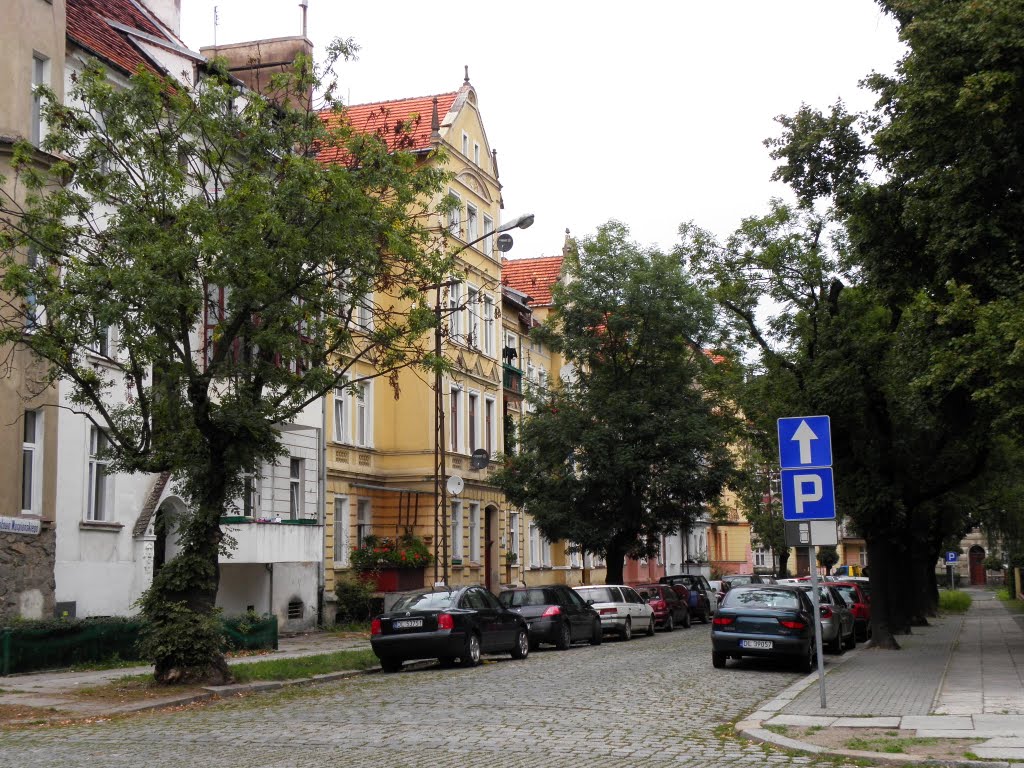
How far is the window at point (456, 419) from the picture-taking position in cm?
4259

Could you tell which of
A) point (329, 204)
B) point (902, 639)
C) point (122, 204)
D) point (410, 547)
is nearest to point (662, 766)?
point (329, 204)

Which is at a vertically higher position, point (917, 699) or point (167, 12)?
point (167, 12)

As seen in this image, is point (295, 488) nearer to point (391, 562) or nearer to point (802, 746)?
point (391, 562)

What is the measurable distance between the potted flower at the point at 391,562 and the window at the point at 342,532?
32 cm

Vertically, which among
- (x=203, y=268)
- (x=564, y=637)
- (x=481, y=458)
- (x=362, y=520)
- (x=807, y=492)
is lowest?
(x=564, y=637)

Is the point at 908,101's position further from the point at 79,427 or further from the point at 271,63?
the point at 271,63

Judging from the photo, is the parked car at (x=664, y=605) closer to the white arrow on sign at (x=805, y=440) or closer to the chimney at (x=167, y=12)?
the chimney at (x=167, y=12)

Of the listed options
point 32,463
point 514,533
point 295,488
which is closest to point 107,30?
point 32,463

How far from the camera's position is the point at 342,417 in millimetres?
37625

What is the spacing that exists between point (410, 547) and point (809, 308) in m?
15.8

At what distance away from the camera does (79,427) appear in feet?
79.3

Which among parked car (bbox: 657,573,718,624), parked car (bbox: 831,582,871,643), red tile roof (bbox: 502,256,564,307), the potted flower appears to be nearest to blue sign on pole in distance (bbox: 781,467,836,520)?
parked car (bbox: 831,582,871,643)

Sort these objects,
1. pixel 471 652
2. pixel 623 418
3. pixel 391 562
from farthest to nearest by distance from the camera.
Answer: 1. pixel 623 418
2. pixel 391 562
3. pixel 471 652

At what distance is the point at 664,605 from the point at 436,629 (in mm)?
18199
